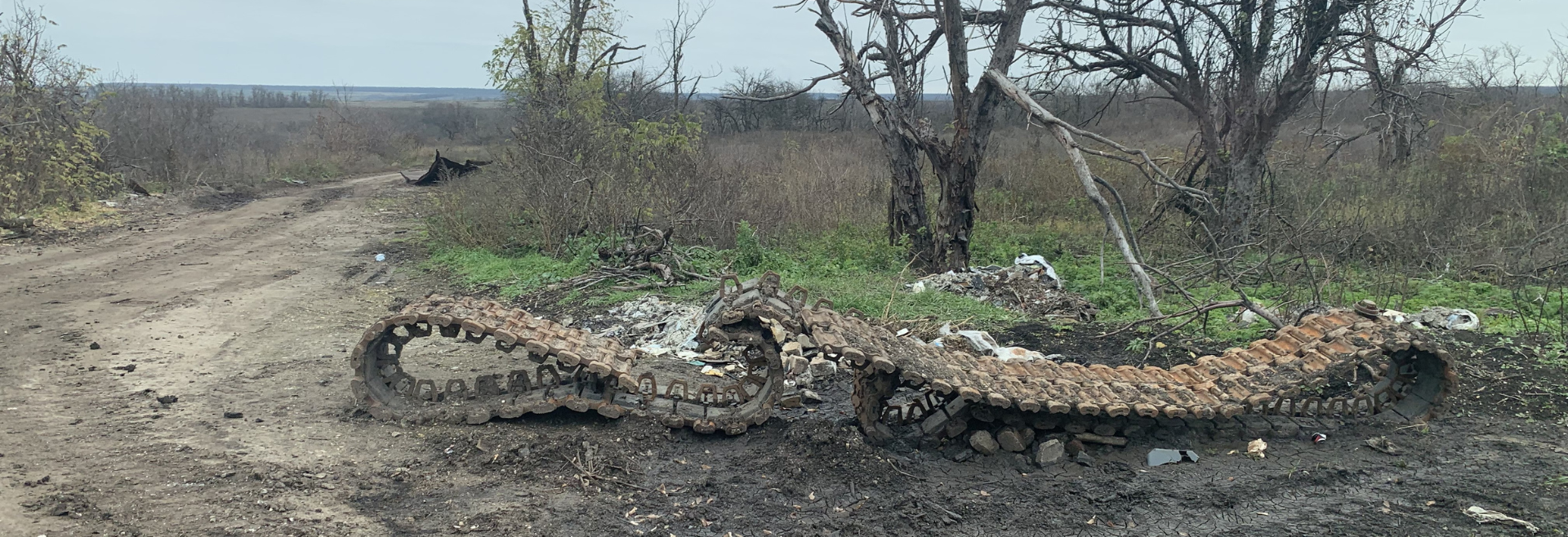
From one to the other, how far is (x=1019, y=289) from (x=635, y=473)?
5.39 m

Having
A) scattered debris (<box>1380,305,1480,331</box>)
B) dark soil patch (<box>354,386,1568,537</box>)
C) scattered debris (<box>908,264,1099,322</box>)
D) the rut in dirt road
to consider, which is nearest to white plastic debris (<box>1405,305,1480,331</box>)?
scattered debris (<box>1380,305,1480,331</box>)

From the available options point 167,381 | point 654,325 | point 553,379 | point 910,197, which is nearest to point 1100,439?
point 553,379

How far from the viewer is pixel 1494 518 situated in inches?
149

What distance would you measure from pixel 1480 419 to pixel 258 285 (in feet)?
34.6

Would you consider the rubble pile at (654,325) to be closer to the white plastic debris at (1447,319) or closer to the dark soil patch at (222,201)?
the white plastic debris at (1447,319)

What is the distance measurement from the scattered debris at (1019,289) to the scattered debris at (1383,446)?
3.14 meters

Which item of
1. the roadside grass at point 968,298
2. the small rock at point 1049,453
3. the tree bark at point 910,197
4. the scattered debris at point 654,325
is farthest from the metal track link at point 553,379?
the tree bark at point 910,197

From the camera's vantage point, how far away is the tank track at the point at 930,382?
458cm

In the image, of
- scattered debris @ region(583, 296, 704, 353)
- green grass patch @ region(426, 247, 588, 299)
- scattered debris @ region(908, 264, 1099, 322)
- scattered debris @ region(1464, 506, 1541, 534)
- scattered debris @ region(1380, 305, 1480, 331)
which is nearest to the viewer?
scattered debris @ region(1464, 506, 1541, 534)

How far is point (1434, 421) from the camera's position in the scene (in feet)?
16.3

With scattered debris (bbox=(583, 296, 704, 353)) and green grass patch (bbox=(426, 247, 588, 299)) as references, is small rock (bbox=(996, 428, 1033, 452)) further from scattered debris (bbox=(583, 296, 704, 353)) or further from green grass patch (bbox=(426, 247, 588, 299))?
green grass patch (bbox=(426, 247, 588, 299))

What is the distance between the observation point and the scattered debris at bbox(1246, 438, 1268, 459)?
15.1 ft

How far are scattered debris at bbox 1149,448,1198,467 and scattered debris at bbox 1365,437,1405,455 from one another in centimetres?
98

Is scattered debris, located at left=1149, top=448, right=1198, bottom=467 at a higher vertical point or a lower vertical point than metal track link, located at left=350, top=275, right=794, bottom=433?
lower
